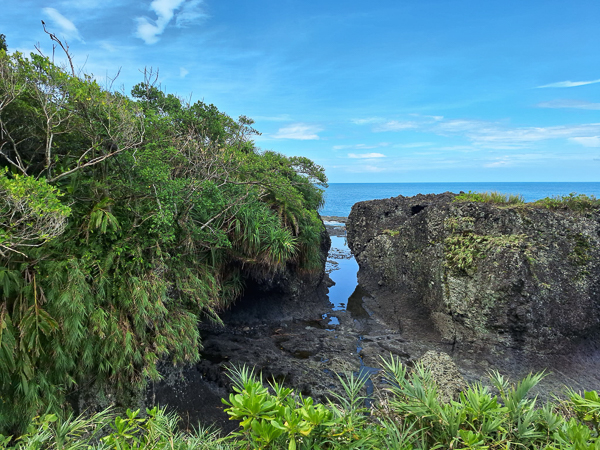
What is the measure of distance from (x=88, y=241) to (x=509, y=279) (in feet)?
35.8

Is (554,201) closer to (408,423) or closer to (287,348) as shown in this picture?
(287,348)

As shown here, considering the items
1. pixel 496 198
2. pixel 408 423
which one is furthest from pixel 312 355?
pixel 496 198

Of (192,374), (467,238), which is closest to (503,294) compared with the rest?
(467,238)

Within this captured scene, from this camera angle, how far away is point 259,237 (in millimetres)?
10102

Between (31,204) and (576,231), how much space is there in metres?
13.5

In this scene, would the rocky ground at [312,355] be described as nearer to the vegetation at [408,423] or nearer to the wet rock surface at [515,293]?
the wet rock surface at [515,293]

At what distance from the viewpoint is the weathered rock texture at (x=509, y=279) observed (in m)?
9.70

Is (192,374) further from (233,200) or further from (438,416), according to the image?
(438,416)

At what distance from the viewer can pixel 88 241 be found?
21.6 ft

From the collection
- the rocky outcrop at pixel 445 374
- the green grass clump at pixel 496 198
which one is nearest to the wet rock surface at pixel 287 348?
the rocky outcrop at pixel 445 374

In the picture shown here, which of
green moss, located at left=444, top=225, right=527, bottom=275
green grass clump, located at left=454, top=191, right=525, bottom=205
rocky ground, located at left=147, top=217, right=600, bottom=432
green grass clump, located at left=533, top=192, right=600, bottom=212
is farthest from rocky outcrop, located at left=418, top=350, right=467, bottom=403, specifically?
green grass clump, located at left=533, top=192, right=600, bottom=212

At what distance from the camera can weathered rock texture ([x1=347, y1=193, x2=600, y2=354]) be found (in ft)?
31.8

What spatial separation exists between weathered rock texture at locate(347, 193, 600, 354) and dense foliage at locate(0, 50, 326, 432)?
744cm

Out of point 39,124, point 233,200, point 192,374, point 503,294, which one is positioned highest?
point 39,124
